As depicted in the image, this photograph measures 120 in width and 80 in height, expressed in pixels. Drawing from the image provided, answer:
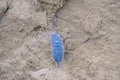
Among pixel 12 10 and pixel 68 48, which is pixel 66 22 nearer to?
pixel 68 48

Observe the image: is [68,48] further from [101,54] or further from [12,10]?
[12,10]

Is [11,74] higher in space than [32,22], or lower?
lower

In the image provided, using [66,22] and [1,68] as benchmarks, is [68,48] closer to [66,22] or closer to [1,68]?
[66,22]

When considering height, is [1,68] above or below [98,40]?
below

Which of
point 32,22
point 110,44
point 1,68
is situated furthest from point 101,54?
point 1,68

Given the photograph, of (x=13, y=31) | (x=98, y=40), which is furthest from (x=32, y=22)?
(x=98, y=40)

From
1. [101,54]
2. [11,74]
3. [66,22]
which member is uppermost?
[66,22]
